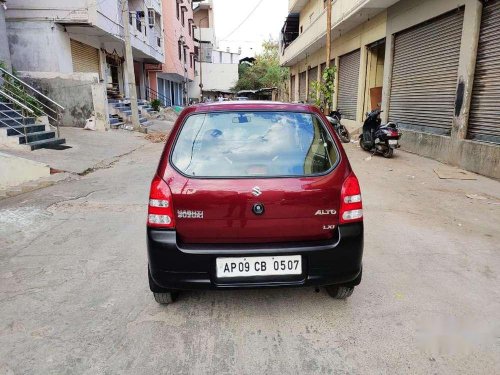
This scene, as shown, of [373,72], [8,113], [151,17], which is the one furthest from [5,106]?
[151,17]

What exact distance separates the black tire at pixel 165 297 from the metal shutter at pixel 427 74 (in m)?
8.47

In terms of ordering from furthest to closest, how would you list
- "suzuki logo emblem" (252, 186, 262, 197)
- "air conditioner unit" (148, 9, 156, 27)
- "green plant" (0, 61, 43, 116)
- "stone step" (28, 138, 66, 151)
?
"air conditioner unit" (148, 9, 156, 27) → "green plant" (0, 61, 43, 116) → "stone step" (28, 138, 66, 151) → "suzuki logo emblem" (252, 186, 262, 197)

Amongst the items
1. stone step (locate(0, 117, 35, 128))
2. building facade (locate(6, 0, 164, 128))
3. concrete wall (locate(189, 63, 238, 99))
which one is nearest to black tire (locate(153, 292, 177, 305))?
stone step (locate(0, 117, 35, 128))

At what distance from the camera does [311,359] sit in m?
2.29

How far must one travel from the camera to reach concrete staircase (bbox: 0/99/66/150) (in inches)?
339

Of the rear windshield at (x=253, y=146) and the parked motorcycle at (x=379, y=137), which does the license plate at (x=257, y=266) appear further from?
the parked motorcycle at (x=379, y=137)

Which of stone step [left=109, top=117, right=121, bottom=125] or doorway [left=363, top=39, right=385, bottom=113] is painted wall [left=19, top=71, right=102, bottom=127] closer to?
stone step [left=109, top=117, right=121, bottom=125]

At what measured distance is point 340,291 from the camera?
9.52ft

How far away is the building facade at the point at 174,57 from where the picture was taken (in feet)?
92.7

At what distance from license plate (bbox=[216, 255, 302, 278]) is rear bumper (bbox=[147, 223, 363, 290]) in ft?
0.10

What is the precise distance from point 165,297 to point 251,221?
97cm

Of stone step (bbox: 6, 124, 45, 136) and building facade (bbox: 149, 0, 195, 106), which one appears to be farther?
building facade (bbox: 149, 0, 195, 106)

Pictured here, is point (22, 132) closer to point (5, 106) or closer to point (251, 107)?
point (5, 106)

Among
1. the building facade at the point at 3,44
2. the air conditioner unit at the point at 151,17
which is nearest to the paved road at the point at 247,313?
the building facade at the point at 3,44
